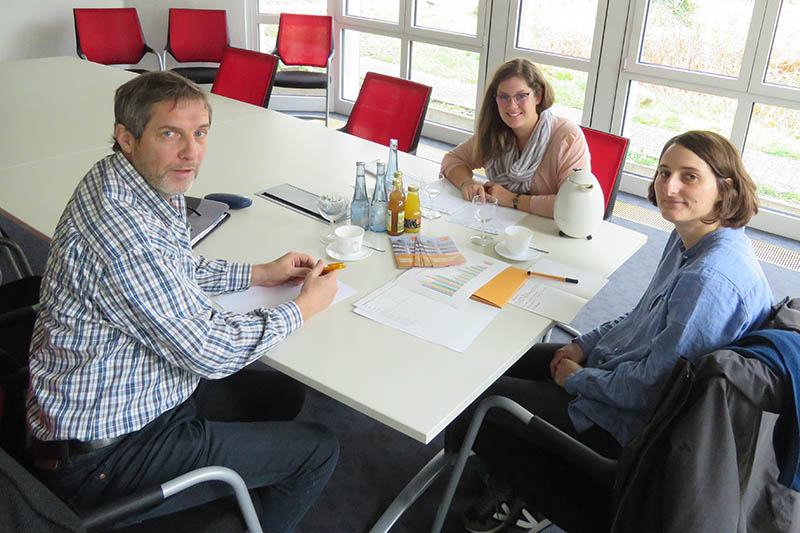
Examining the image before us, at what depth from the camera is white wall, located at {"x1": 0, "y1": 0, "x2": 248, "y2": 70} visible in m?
5.58

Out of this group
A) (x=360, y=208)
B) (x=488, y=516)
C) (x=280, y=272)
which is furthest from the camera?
(x=360, y=208)

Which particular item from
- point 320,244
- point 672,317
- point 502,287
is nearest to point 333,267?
point 320,244

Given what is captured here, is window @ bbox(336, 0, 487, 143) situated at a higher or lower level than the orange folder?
higher

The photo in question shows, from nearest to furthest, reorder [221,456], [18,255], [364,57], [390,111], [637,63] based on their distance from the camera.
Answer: [221,456] < [18,255] < [390,111] < [637,63] < [364,57]

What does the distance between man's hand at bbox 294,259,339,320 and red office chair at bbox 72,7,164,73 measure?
14.7 feet

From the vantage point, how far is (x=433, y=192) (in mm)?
2484

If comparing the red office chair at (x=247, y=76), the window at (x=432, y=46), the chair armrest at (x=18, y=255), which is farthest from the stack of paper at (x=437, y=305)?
the window at (x=432, y=46)

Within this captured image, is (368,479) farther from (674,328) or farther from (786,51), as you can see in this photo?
(786,51)

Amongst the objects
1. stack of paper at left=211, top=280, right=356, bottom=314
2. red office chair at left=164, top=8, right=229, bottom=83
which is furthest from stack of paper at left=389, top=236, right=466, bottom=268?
red office chair at left=164, top=8, right=229, bottom=83

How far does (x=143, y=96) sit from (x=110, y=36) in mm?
4674

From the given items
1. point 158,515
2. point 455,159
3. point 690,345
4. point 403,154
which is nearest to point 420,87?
point 403,154

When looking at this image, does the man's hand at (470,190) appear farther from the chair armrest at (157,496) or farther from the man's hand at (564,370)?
the chair armrest at (157,496)

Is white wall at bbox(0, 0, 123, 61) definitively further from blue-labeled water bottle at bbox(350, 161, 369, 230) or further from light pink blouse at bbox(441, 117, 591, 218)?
light pink blouse at bbox(441, 117, 591, 218)

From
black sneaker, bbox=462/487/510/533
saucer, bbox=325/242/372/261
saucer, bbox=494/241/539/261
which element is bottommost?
black sneaker, bbox=462/487/510/533
